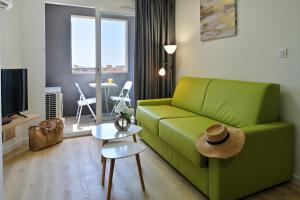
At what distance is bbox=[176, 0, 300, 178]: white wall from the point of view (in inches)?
86.4

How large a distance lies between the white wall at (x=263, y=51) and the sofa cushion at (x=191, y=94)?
23cm

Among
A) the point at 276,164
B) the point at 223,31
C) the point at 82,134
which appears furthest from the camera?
the point at 82,134

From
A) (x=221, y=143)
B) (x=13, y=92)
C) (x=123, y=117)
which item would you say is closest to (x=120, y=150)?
(x=123, y=117)

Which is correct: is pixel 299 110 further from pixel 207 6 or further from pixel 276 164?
pixel 207 6

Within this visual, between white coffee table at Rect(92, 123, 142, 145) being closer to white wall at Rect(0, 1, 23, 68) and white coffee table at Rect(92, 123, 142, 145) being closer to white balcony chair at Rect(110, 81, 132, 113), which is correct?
white wall at Rect(0, 1, 23, 68)

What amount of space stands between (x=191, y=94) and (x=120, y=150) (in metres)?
1.58

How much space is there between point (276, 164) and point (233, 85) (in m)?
0.95

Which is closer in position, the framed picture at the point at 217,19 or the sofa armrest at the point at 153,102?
the framed picture at the point at 217,19

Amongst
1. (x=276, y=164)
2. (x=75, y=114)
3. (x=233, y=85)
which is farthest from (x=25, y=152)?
(x=276, y=164)

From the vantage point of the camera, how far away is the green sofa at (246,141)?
1898 mm

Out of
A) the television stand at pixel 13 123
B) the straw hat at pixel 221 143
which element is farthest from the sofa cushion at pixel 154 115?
the television stand at pixel 13 123

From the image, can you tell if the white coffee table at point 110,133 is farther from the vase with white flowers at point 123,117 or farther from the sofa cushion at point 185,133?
the sofa cushion at point 185,133

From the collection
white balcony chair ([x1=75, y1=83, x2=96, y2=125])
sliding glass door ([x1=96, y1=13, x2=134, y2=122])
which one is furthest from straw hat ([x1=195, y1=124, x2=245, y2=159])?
white balcony chair ([x1=75, y1=83, x2=96, y2=125])

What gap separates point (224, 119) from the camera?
260 centimetres
